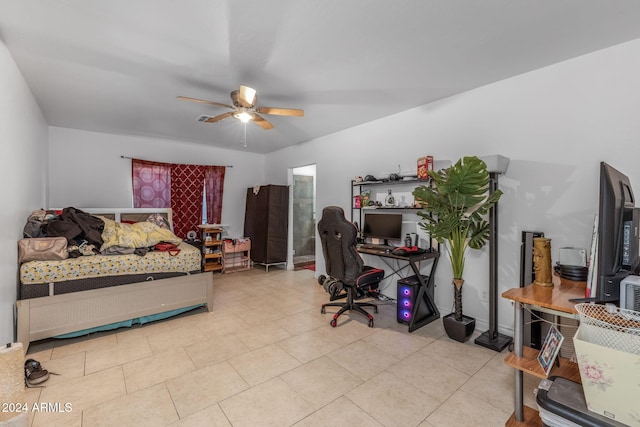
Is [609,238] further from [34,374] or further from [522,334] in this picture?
[34,374]

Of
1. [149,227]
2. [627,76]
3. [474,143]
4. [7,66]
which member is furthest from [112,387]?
[627,76]

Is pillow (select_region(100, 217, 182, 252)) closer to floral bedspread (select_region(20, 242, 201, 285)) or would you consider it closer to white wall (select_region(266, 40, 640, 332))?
floral bedspread (select_region(20, 242, 201, 285))

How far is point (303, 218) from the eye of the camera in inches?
249

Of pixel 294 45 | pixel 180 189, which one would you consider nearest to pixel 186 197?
pixel 180 189

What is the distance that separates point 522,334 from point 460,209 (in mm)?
1262

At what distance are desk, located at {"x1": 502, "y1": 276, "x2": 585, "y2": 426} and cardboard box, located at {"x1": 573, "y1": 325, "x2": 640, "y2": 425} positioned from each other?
37 cm

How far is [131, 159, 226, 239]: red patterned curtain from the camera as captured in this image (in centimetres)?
502

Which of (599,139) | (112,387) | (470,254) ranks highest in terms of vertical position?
(599,139)

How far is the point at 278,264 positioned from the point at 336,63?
170 inches

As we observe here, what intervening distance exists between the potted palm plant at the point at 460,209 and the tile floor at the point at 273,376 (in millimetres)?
277

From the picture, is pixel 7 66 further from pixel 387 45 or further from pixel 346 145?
pixel 346 145

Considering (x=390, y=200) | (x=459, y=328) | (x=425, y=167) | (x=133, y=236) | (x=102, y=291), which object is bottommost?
(x=459, y=328)

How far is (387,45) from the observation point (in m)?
2.19

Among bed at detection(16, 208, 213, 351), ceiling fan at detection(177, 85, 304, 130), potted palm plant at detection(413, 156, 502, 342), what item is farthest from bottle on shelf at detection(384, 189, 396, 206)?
bed at detection(16, 208, 213, 351)
